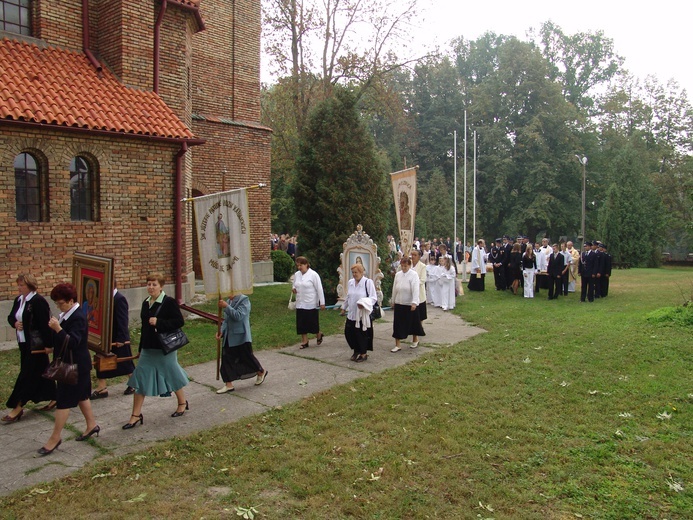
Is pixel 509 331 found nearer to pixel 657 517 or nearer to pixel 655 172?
pixel 657 517

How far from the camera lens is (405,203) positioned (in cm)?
1664

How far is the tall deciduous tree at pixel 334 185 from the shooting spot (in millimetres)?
16547

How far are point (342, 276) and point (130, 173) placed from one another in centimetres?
560

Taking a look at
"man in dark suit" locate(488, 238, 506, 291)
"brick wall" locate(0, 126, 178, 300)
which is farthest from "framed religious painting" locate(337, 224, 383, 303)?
"man in dark suit" locate(488, 238, 506, 291)

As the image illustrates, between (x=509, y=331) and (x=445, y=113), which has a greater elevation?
(x=445, y=113)

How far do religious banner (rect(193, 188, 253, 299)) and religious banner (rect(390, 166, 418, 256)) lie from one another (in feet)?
28.8

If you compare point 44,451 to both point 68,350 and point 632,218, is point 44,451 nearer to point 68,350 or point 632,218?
point 68,350

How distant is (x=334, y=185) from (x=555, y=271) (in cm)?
776

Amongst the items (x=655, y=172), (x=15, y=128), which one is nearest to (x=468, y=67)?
(x=655, y=172)

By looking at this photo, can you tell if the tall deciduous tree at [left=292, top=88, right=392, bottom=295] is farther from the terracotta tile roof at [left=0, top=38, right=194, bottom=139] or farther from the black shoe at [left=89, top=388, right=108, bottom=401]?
the black shoe at [left=89, top=388, right=108, bottom=401]

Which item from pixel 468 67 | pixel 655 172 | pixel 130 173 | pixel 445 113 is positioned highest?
pixel 468 67

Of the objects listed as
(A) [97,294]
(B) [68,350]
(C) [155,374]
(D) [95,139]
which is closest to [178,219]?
(D) [95,139]

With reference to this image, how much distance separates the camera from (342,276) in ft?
47.5

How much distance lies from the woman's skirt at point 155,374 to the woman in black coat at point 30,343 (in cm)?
110
